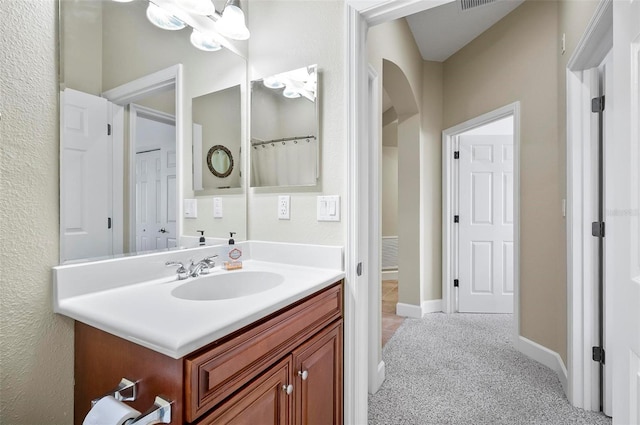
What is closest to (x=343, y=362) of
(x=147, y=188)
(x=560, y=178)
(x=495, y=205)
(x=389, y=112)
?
(x=147, y=188)

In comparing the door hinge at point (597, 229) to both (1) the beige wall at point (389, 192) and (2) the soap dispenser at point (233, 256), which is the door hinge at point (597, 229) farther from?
(1) the beige wall at point (389, 192)

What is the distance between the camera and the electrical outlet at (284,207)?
1.56 meters

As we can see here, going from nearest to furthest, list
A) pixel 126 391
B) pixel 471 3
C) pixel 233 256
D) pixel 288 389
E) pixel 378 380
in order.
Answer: pixel 126 391
pixel 288 389
pixel 233 256
pixel 378 380
pixel 471 3

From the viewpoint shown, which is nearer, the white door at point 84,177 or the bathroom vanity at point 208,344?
the bathroom vanity at point 208,344

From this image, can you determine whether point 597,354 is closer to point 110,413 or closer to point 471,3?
point 110,413

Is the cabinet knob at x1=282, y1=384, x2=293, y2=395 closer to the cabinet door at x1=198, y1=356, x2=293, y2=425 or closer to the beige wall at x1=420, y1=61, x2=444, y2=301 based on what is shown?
the cabinet door at x1=198, y1=356, x2=293, y2=425

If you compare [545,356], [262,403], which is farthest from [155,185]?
[545,356]

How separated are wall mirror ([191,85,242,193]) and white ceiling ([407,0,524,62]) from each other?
1937mm

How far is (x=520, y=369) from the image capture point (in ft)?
7.30

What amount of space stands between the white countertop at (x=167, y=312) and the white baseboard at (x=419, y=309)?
246 cm

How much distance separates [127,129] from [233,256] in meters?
0.70

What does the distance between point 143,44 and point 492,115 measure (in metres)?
2.74

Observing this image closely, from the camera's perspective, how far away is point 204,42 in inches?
59.7

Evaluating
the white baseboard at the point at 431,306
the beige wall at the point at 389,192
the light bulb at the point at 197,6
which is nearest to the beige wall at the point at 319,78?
the light bulb at the point at 197,6
